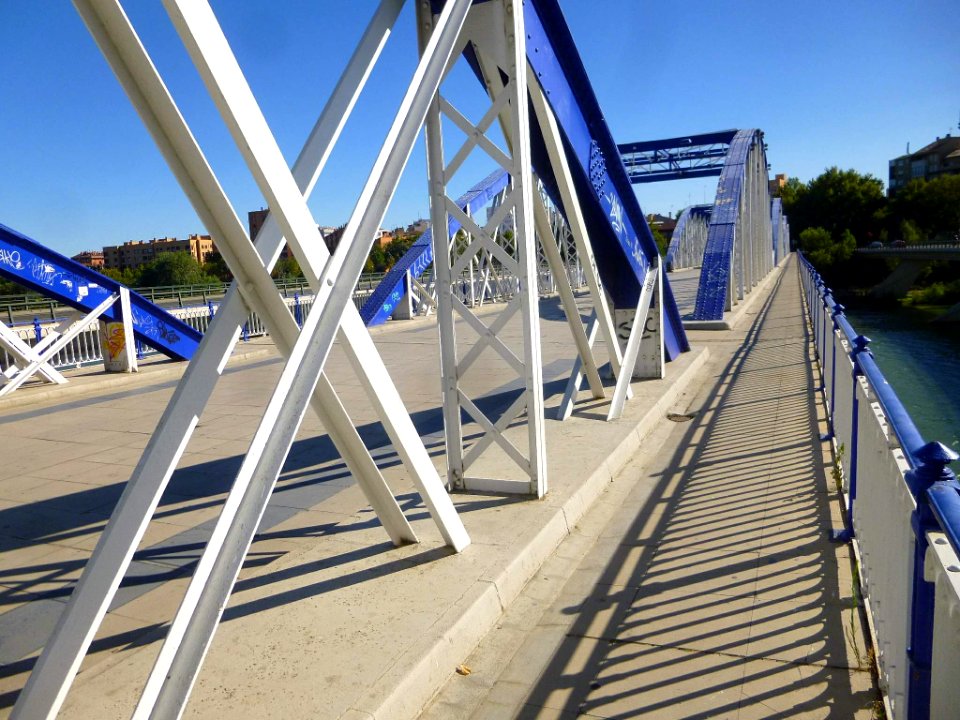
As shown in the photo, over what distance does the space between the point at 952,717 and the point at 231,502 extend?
87.8 inches

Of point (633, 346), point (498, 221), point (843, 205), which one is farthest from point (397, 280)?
point (843, 205)

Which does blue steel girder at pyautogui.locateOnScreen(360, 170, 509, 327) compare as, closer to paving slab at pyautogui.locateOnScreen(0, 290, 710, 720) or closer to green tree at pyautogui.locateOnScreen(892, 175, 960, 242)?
paving slab at pyautogui.locateOnScreen(0, 290, 710, 720)

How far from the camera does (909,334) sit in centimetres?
2764

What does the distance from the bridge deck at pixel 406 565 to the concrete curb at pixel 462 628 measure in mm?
11

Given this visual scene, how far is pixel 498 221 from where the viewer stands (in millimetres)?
4953

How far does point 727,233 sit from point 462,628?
19.8m

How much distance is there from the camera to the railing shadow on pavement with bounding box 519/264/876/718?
3047mm

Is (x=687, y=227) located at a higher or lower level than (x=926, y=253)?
higher

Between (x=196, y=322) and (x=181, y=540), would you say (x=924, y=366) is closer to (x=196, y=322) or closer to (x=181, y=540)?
(x=181, y=540)

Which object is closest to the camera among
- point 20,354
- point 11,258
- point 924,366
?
point 11,258

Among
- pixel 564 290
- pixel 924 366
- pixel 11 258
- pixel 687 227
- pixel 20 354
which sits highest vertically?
pixel 687 227

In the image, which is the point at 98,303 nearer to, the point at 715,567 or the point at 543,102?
the point at 543,102

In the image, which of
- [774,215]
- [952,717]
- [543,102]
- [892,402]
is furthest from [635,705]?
[774,215]

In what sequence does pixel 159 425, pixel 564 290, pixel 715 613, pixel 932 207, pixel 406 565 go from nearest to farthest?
1. pixel 159 425
2. pixel 715 613
3. pixel 406 565
4. pixel 564 290
5. pixel 932 207
